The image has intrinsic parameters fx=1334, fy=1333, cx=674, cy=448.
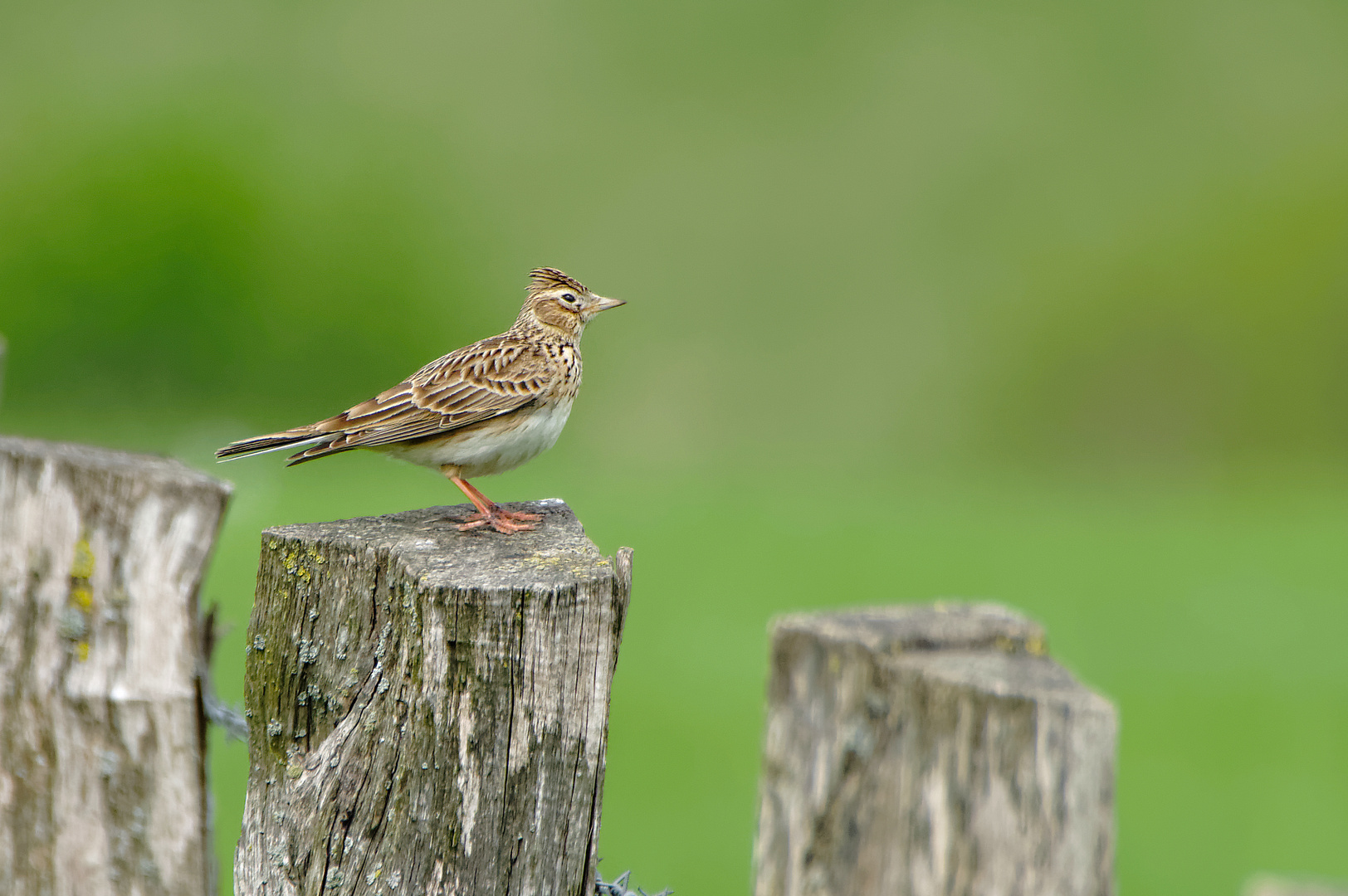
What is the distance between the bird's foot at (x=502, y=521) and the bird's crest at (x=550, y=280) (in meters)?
1.84

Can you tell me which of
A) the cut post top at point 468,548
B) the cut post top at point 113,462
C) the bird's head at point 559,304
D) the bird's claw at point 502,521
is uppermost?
the bird's head at point 559,304

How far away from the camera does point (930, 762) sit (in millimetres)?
4781

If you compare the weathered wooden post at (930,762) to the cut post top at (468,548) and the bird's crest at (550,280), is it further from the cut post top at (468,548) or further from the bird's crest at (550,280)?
the cut post top at (468,548)

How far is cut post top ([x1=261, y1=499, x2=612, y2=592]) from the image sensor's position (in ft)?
9.24

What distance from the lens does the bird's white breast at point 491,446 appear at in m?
4.48

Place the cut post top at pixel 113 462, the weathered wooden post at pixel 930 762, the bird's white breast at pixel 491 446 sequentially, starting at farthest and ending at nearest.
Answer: the weathered wooden post at pixel 930 762 → the bird's white breast at pixel 491 446 → the cut post top at pixel 113 462

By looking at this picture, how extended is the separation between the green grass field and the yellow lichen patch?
3259 millimetres

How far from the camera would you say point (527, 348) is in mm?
4840

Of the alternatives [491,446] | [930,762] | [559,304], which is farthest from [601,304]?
[930,762]

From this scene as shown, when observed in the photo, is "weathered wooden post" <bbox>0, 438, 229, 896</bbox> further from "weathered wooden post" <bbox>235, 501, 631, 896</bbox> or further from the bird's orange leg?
"weathered wooden post" <bbox>235, 501, 631, 896</bbox>

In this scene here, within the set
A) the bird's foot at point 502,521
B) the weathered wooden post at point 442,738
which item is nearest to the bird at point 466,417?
the bird's foot at point 502,521

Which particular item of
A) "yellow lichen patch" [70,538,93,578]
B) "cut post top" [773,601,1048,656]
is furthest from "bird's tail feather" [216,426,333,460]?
"cut post top" [773,601,1048,656]

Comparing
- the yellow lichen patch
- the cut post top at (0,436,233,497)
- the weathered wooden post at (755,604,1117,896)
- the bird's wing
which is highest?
the bird's wing

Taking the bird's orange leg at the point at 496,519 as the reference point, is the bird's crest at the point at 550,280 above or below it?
above
